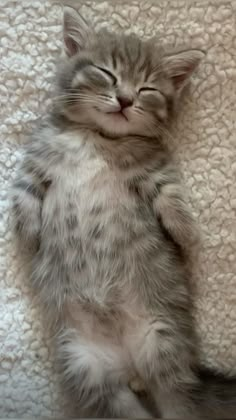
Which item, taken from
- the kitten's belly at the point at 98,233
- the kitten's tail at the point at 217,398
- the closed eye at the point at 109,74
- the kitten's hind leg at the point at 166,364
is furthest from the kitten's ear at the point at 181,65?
the kitten's tail at the point at 217,398

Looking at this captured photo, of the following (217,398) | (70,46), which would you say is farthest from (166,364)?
(70,46)

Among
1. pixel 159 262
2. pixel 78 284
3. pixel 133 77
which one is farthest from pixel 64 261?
pixel 133 77

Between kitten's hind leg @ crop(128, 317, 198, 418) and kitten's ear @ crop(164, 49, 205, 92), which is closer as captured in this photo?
kitten's hind leg @ crop(128, 317, 198, 418)

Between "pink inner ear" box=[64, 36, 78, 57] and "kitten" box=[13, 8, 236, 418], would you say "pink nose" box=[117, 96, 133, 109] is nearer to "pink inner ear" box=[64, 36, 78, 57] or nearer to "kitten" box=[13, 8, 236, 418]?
"kitten" box=[13, 8, 236, 418]

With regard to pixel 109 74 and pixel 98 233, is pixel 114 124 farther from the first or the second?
pixel 98 233

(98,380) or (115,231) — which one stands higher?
(115,231)

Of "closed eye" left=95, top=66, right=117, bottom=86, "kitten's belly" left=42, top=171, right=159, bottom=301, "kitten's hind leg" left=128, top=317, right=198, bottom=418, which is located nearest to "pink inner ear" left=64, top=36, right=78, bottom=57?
"closed eye" left=95, top=66, right=117, bottom=86
